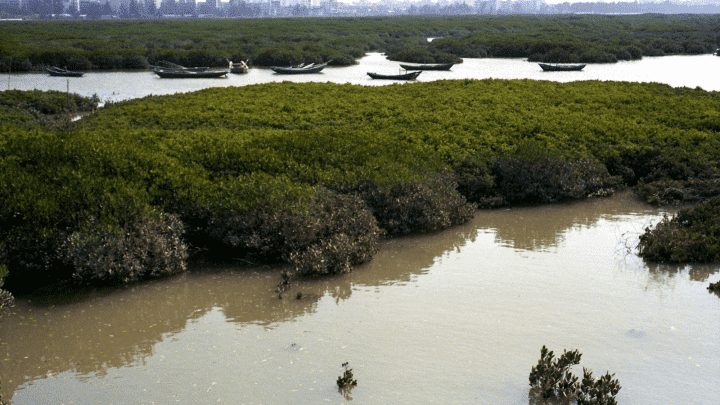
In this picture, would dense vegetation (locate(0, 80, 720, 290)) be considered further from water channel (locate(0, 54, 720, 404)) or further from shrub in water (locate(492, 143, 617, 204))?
water channel (locate(0, 54, 720, 404))

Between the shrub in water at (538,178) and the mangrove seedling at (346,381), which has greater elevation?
the shrub in water at (538,178)

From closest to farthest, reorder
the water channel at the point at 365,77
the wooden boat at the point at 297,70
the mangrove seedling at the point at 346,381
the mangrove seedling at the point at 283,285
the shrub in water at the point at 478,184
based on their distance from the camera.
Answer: the mangrove seedling at the point at 346,381
the mangrove seedling at the point at 283,285
the shrub in water at the point at 478,184
the water channel at the point at 365,77
the wooden boat at the point at 297,70

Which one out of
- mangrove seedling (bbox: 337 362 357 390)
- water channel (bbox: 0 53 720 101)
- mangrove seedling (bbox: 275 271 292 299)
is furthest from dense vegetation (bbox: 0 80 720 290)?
water channel (bbox: 0 53 720 101)

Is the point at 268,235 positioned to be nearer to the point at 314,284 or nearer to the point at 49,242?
the point at 314,284

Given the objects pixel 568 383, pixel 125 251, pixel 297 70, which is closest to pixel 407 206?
pixel 125 251

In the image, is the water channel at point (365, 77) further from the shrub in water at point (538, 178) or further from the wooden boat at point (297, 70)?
the shrub in water at point (538, 178)

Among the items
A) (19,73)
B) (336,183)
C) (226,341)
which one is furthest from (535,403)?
(19,73)

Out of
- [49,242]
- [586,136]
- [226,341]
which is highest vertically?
[586,136]

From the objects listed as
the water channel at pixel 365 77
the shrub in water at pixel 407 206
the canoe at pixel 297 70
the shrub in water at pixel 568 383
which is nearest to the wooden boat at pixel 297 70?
the canoe at pixel 297 70
